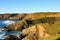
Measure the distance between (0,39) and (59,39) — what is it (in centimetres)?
3548

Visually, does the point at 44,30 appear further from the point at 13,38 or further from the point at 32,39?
the point at 13,38

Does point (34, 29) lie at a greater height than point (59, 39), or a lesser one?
lesser

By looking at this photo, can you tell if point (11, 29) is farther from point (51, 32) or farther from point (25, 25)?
point (51, 32)

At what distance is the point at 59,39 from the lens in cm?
3019

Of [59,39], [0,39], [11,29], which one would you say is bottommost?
[11,29]

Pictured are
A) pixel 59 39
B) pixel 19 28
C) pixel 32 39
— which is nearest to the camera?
pixel 59 39

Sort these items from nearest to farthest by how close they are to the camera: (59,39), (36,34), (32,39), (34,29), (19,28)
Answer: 1. (59,39)
2. (32,39)
3. (36,34)
4. (34,29)
5. (19,28)

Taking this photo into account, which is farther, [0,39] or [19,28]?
[19,28]

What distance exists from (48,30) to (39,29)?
14.4ft

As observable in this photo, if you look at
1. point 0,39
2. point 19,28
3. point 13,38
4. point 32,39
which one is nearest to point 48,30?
point 32,39

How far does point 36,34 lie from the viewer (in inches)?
2112

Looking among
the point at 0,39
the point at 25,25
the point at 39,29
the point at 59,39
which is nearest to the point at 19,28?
the point at 25,25

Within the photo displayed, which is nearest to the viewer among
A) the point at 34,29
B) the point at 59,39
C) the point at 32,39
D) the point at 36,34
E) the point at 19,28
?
the point at 59,39

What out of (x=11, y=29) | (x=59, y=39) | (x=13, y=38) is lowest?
(x=11, y=29)
